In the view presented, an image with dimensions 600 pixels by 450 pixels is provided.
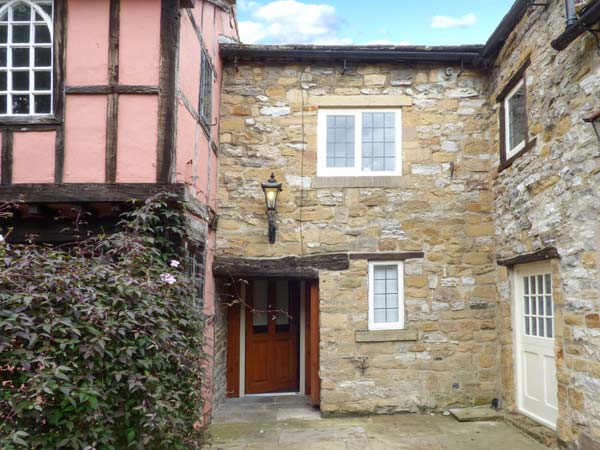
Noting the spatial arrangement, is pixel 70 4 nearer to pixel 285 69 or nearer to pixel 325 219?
pixel 285 69

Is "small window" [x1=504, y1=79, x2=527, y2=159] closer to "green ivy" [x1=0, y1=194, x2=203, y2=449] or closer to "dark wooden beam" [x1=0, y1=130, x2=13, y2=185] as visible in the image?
"green ivy" [x1=0, y1=194, x2=203, y2=449]

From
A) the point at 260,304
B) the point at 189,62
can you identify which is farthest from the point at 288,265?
the point at 189,62

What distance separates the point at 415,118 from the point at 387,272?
2224 millimetres

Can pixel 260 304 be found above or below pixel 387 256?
below

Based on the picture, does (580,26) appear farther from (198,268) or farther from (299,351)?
(299,351)

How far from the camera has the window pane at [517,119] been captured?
5.94 meters

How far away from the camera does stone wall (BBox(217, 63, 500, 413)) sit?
652cm

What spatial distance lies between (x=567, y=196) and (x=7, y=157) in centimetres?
544

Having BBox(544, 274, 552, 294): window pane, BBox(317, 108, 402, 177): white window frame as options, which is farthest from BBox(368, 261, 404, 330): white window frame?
BBox(544, 274, 552, 294): window pane

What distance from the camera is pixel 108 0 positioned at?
15.7 feet

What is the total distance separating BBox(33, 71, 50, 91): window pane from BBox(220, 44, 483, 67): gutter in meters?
2.53

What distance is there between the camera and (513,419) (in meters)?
5.86

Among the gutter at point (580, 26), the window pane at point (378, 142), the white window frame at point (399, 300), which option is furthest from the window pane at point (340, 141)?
the gutter at point (580, 26)

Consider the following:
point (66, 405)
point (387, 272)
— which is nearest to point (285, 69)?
point (387, 272)
